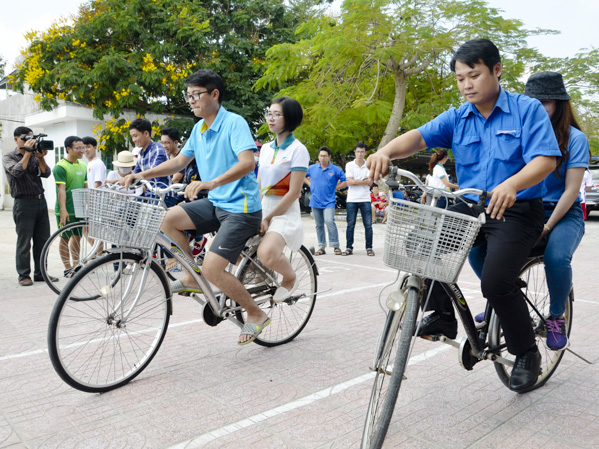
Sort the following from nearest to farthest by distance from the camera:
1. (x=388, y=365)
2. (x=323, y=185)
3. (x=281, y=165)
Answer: (x=388, y=365) < (x=281, y=165) < (x=323, y=185)

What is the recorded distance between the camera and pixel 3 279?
696cm

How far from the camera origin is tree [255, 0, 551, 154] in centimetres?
1524

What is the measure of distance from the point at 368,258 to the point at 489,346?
631 cm

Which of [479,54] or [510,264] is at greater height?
[479,54]

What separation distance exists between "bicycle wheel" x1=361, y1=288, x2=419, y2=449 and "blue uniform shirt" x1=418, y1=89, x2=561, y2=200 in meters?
0.76

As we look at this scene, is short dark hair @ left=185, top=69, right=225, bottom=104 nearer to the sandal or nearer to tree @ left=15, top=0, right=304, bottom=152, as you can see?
the sandal

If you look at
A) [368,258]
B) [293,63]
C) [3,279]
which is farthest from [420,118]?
[3,279]

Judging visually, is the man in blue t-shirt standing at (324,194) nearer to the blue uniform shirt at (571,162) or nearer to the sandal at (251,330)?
the sandal at (251,330)

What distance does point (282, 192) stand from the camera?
4.08 metres

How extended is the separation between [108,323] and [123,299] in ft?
0.56

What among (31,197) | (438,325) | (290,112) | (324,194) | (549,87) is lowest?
(324,194)

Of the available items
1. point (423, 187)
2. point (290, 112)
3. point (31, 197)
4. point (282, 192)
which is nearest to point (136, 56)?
point (31, 197)

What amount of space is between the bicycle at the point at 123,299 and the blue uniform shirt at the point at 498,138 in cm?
161

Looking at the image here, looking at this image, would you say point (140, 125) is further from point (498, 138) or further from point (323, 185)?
point (498, 138)
